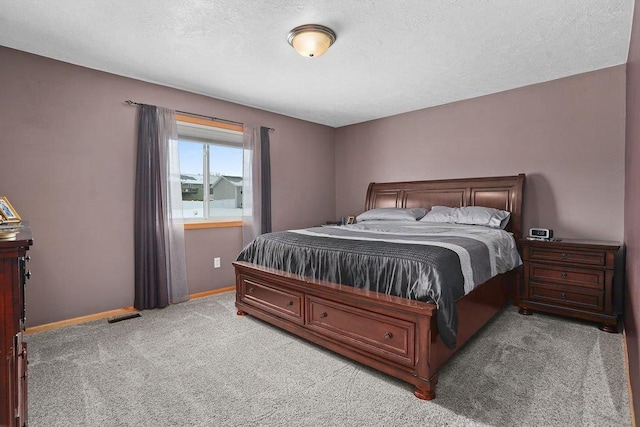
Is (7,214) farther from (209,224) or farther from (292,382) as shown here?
(209,224)

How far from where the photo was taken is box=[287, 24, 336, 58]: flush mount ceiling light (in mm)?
2363

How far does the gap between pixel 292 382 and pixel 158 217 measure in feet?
7.76

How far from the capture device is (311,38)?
2.39m

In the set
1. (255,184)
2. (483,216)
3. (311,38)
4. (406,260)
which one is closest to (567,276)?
(483,216)

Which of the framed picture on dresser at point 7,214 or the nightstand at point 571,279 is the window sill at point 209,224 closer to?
the framed picture on dresser at point 7,214

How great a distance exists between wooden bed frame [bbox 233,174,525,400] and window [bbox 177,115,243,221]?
132 centimetres

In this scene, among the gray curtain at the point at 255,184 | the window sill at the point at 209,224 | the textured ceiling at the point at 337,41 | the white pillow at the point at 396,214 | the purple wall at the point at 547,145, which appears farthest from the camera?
the gray curtain at the point at 255,184

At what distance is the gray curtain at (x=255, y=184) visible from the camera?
4250 mm

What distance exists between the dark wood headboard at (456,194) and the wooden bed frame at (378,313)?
0.01 meters

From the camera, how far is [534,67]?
3090 millimetres

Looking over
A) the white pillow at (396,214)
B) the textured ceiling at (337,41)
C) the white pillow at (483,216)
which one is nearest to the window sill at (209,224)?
the textured ceiling at (337,41)

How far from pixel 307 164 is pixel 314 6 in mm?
3089

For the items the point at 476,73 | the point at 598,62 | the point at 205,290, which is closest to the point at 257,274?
the point at 205,290

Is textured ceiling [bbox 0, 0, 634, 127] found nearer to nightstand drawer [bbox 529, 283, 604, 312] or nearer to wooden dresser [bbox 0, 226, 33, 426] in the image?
wooden dresser [bbox 0, 226, 33, 426]
